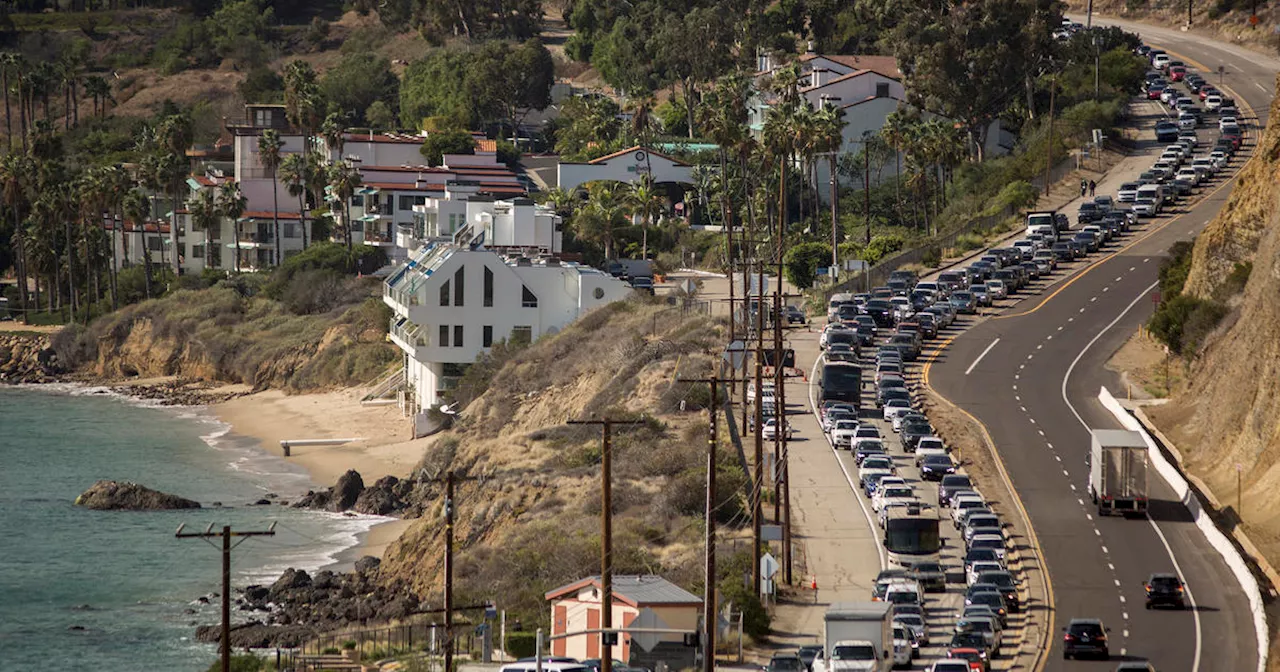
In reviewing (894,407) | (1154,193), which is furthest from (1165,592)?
(1154,193)

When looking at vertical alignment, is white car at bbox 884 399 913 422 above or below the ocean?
above

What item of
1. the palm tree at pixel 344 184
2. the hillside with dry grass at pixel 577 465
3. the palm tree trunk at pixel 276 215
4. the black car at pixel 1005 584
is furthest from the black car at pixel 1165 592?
the palm tree trunk at pixel 276 215

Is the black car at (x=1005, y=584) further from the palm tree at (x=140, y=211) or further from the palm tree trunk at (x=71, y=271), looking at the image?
the palm tree trunk at (x=71, y=271)

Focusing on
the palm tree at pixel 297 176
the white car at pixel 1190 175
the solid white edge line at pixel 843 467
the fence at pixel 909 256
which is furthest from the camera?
the palm tree at pixel 297 176

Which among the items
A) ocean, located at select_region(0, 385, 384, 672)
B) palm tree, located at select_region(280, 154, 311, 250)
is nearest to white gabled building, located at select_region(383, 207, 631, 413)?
ocean, located at select_region(0, 385, 384, 672)

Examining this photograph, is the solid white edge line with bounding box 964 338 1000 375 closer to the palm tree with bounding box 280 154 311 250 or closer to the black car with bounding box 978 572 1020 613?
the black car with bounding box 978 572 1020 613

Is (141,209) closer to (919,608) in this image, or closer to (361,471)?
(361,471)

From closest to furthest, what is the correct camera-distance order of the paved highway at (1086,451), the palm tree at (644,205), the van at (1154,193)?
the paved highway at (1086,451) → the van at (1154,193) → the palm tree at (644,205)
